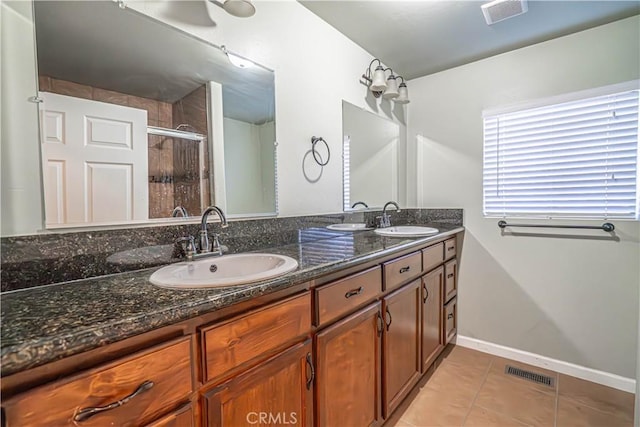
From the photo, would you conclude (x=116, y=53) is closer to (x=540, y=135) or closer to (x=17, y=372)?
(x=17, y=372)

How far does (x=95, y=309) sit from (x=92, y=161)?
56cm

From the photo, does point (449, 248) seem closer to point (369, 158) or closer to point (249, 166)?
point (369, 158)

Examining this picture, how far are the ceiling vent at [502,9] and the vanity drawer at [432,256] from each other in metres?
1.40

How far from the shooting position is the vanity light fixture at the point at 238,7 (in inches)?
48.8

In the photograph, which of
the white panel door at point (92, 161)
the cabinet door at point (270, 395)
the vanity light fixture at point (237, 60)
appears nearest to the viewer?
the cabinet door at point (270, 395)

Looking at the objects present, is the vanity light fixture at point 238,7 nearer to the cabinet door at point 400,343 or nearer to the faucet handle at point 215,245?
the faucet handle at point 215,245

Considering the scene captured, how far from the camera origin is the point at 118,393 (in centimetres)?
59

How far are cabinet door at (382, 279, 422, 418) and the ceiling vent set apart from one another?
1.59 m

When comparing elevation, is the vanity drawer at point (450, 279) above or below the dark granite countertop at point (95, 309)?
below

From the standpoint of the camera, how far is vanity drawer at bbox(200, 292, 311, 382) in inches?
29.5

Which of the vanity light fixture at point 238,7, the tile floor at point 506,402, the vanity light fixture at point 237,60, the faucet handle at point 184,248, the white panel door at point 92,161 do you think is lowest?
the tile floor at point 506,402

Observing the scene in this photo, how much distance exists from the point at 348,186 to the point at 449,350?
153 centimetres

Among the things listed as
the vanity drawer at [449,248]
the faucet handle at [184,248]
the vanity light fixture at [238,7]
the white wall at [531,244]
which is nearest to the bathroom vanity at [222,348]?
the faucet handle at [184,248]

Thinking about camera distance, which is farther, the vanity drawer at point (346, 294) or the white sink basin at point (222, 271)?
the vanity drawer at point (346, 294)
